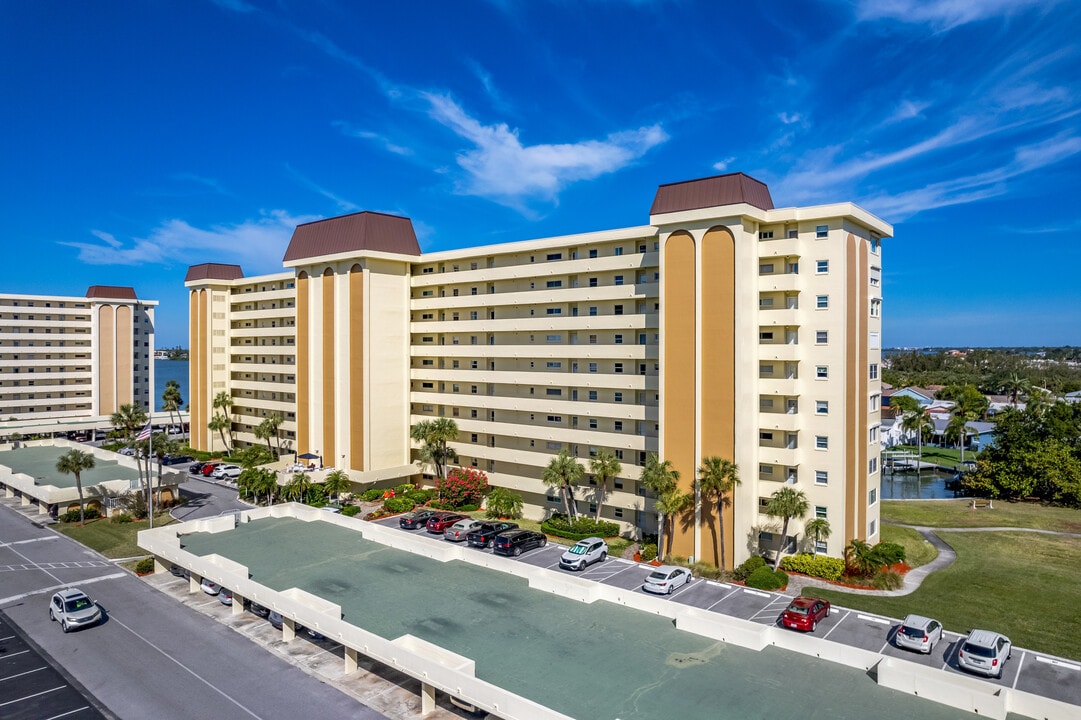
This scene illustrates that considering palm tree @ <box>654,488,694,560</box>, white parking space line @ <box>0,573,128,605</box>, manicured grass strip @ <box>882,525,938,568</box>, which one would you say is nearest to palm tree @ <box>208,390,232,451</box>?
white parking space line @ <box>0,573,128,605</box>

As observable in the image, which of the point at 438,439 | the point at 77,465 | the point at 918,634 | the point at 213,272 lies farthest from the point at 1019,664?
the point at 213,272

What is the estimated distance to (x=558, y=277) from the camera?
6194 centimetres

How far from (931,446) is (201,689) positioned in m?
133

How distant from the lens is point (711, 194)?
47.4m

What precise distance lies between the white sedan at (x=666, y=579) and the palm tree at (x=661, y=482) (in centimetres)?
479

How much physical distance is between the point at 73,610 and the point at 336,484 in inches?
1154

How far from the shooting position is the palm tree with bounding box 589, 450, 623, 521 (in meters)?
54.8

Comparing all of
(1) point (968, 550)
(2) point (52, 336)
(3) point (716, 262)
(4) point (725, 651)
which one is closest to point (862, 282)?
(3) point (716, 262)

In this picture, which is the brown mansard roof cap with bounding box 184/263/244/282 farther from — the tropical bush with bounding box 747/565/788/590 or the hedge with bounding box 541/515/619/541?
the tropical bush with bounding box 747/565/788/590

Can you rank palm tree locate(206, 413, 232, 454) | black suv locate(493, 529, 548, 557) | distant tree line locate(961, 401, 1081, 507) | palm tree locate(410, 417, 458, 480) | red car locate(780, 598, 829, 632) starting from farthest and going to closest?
palm tree locate(206, 413, 232, 454) → distant tree line locate(961, 401, 1081, 507) → palm tree locate(410, 417, 458, 480) → black suv locate(493, 529, 548, 557) → red car locate(780, 598, 829, 632)

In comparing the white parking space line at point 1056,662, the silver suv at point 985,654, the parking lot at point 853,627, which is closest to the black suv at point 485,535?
the parking lot at point 853,627

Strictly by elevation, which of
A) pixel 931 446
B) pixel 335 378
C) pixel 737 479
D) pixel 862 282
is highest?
pixel 862 282

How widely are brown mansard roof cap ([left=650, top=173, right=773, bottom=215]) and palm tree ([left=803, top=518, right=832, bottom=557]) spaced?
22243 millimetres

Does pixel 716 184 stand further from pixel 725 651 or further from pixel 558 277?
pixel 725 651
